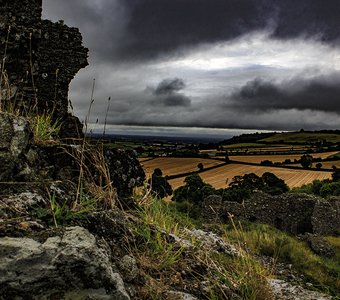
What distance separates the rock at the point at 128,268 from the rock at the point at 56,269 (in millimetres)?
504

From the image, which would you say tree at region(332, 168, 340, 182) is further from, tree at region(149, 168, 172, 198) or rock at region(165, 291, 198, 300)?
rock at region(165, 291, 198, 300)

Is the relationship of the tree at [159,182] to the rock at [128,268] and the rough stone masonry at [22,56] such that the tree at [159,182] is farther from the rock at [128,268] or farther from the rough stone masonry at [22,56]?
the rock at [128,268]

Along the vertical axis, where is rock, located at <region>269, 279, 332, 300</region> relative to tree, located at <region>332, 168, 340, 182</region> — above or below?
above

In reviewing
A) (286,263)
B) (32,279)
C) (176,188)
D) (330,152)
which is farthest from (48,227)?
(330,152)

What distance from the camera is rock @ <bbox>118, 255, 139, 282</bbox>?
134 inches

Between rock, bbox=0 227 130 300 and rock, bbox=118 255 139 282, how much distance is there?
1.65 feet

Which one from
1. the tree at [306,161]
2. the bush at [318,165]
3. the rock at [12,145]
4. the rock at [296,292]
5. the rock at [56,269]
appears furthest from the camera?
the bush at [318,165]

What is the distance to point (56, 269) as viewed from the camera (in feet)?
8.65

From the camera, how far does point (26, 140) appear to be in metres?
4.08

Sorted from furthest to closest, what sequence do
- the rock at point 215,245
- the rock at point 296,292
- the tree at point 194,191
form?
the tree at point 194,191 < the rock at point 215,245 < the rock at point 296,292

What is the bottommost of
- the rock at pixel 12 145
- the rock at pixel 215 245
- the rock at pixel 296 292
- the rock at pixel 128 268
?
the rock at pixel 296 292

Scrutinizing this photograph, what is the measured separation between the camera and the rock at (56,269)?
254cm

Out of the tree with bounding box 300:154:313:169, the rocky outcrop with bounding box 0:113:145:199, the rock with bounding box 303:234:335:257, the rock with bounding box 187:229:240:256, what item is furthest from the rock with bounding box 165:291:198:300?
the tree with bounding box 300:154:313:169

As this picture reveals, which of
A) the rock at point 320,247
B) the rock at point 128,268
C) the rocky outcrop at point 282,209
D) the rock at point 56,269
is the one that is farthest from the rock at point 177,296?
the rocky outcrop at point 282,209
